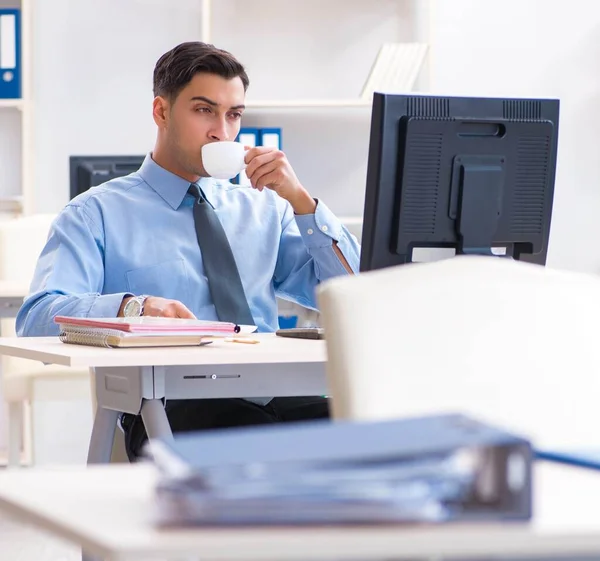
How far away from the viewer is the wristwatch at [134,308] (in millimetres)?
2016

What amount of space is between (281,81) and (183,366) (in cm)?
256

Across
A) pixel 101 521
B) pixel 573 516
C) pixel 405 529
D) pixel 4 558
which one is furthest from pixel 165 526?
pixel 4 558

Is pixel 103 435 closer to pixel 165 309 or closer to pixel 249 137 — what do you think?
pixel 165 309

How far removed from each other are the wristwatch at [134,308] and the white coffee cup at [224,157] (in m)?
0.38

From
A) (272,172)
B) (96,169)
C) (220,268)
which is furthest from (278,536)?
(96,169)

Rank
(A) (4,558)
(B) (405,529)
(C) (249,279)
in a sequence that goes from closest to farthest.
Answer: (B) (405,529) < (C) (249,279) < (A) (4,558)

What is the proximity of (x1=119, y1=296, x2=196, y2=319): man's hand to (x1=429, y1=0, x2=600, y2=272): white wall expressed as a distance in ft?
7.88

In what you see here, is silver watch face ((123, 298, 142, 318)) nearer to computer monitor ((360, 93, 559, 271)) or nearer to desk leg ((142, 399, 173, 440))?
desk leg ((142, 399, 173, 440))

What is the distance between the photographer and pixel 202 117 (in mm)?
2496

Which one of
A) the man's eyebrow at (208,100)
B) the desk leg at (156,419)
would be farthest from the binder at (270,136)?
the desk leg at (156,419)

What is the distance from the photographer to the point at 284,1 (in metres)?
4.16

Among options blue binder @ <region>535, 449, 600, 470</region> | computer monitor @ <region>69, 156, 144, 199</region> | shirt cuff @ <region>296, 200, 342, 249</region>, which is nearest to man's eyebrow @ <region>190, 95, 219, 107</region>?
shirt cuff @ <region>296, 200, 342, 249</region>

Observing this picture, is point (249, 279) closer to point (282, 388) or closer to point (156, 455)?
point (282, 388)

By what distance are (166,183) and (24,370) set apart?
1.23 metres
